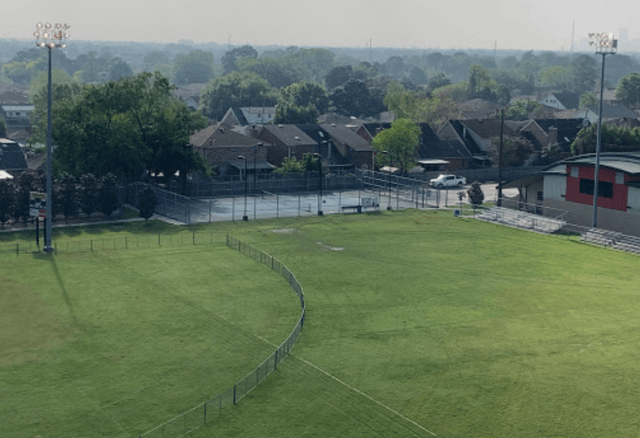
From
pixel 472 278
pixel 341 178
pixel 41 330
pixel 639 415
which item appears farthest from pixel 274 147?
pixel 639 415

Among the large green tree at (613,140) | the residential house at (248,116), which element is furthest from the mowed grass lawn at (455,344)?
the residential house at (248,116)

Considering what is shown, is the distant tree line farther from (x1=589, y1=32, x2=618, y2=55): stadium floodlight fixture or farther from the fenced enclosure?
(x1=589, y1=32, x2=618, y2=55): stadium floodlight fixture

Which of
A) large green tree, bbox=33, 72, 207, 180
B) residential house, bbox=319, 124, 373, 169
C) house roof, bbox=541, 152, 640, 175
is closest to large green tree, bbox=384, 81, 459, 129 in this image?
residential house, bbox=319, 124, 373, 169

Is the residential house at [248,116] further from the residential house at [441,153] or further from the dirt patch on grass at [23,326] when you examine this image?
the dirt patch on grass at [23,326]

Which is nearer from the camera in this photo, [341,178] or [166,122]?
[166,122]

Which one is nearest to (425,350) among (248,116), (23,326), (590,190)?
(23,326)

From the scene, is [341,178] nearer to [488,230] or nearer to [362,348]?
[488,230]
